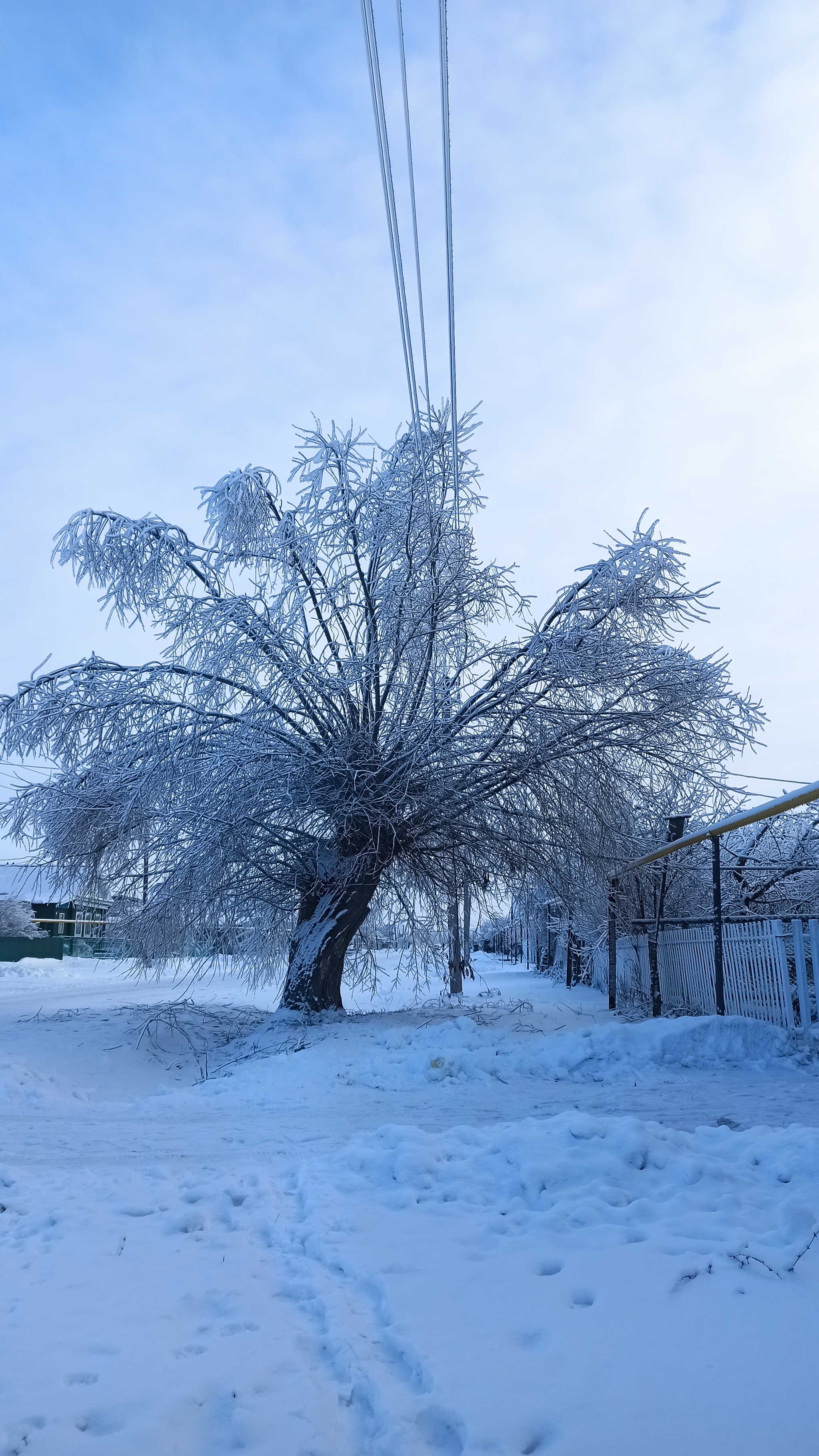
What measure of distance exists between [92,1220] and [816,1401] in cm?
327

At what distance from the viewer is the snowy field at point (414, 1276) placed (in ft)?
8.68

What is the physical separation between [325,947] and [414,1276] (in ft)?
31.6

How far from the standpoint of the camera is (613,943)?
16.0 m

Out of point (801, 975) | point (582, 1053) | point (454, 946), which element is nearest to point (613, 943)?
point (454, 946)

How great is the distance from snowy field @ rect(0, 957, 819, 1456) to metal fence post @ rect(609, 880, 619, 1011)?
313 inches

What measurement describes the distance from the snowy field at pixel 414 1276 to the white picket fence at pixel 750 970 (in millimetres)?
2385

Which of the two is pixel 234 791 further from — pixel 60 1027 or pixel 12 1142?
pixel 12 1142

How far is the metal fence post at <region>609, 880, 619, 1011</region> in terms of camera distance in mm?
15617

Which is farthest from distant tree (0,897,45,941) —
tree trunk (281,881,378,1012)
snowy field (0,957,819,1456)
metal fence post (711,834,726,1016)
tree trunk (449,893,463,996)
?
snowy field (0,957,819,1456)

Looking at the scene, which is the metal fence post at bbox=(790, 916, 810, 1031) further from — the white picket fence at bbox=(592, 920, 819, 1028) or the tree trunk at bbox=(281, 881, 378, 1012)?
the tree trunk at bbox=(281, 881, 378, 1012)

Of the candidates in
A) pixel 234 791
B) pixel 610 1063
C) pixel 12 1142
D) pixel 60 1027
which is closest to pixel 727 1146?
pixel 610 1063

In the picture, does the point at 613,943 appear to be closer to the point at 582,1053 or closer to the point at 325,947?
the point at 325,947

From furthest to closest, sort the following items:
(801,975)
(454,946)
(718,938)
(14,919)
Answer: (14,919)
(454,946)
(718,938)
(801,975)

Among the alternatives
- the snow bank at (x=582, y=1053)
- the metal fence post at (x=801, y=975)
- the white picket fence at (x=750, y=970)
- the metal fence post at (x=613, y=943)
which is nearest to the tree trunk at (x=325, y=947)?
the snow bank at (x=582, y=1053)
